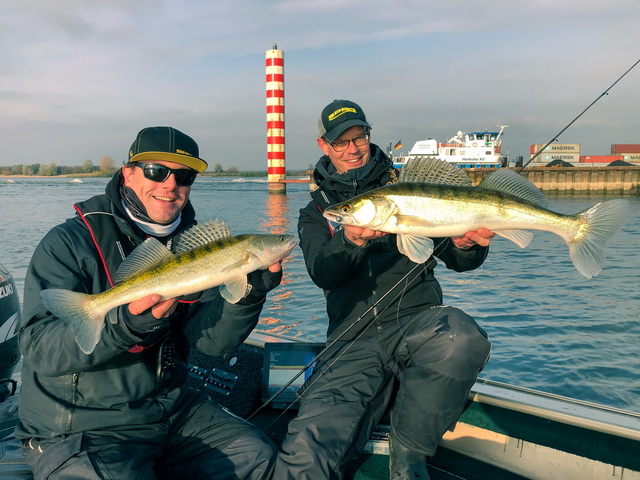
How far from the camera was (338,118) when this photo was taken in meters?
4.13

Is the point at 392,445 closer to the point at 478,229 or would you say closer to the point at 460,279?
the point at 478,229

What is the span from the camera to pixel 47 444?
2662 millimetres

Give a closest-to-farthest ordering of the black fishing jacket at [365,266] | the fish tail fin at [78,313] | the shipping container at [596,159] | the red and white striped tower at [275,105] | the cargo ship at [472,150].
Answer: the fish tail fin at [78,313]
the black fishing jacket at [365,266]
the red and white striped tower at [275,105]
the cargo ship at [472,150]
the shipping container at [596,159]

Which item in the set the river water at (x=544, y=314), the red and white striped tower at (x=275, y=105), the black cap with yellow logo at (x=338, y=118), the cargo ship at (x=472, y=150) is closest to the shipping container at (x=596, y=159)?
the cargo ship at (x=472, y=150)

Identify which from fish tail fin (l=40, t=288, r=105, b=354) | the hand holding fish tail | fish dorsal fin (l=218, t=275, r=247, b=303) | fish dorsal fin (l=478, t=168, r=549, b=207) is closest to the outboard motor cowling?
fish tail fin (l=40, t=288, r=105, b=354)

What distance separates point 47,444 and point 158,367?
0.67 metres

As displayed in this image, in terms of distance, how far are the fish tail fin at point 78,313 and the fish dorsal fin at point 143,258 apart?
23 centimetres

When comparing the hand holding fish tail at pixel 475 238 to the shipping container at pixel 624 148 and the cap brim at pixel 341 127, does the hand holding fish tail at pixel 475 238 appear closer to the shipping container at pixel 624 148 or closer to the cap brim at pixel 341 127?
the cap brim at pixel 341 127

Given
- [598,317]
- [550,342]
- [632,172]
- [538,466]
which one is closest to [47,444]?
[538,466]

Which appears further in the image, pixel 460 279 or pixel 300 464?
pixel 460 279

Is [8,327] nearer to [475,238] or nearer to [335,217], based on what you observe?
[335,217]

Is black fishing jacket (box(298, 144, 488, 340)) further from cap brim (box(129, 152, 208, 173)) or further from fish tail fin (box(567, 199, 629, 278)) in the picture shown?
cap brim (box(129, 152, 208, 173))

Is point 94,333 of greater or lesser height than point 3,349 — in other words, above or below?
above

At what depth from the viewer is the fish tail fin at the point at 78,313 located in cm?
251
